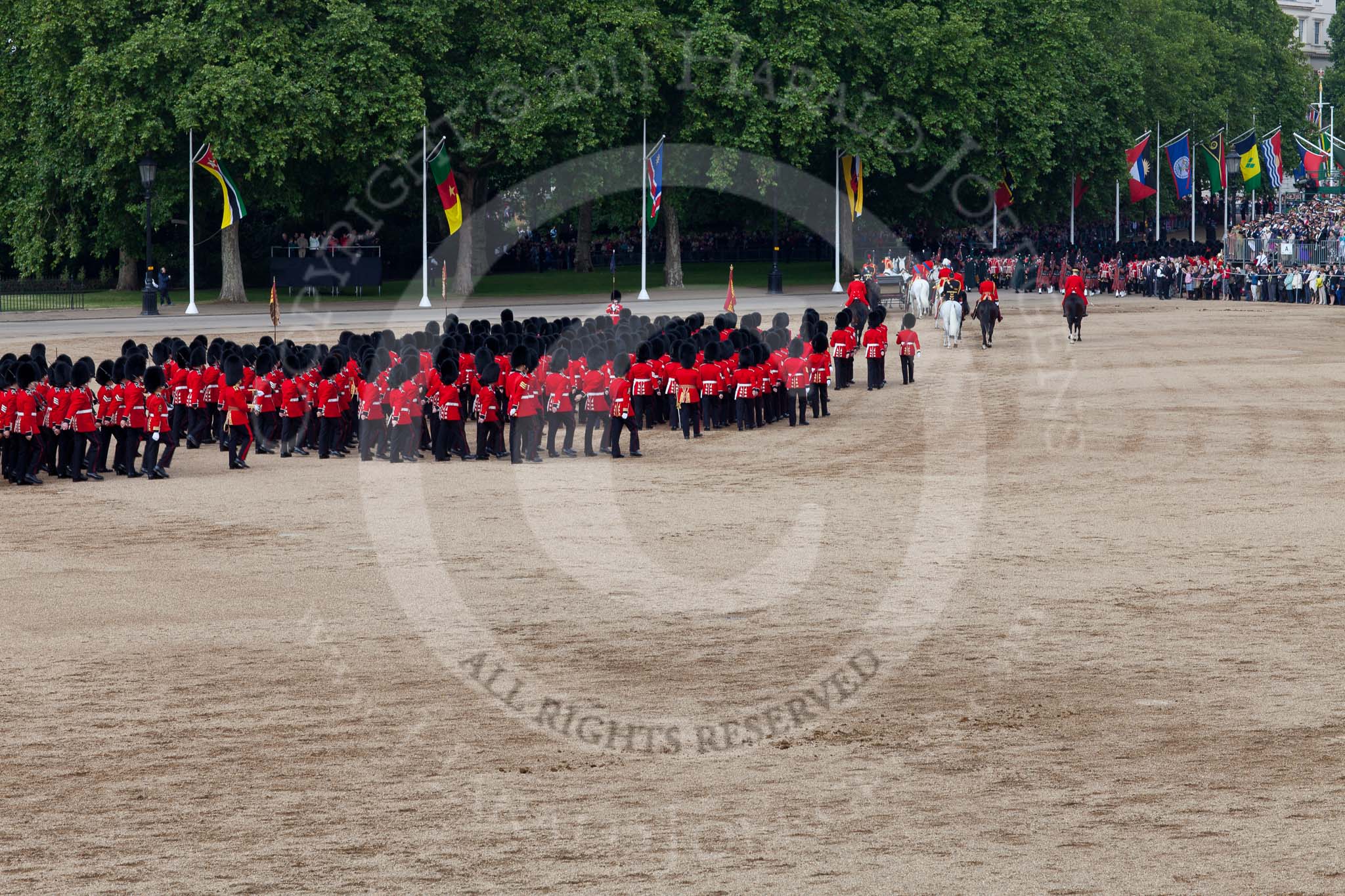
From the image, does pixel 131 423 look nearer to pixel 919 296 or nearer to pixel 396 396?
pixel 396 396

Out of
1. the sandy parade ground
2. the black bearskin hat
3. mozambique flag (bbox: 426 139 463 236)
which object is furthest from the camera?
mozambique flag (bbox: 426 139 463 236)

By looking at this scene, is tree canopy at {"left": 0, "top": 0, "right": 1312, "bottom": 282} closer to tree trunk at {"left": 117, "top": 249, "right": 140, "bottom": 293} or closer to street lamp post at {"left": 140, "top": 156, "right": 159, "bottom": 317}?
tree trunk at {"left": 117, "top": 249, "right": 140, "bottom": 293}

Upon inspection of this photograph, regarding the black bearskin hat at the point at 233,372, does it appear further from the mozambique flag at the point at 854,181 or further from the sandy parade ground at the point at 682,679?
the mozambique flag at the point at 854,181

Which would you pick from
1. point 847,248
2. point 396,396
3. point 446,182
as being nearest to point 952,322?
point 396,396

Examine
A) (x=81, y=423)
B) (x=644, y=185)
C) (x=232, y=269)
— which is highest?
(x=644, y=185)

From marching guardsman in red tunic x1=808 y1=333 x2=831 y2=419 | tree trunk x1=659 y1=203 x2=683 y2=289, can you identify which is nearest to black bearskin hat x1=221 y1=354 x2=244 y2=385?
marching guardsman in red tunic x1=808 y1=333 x2=831 y2=419

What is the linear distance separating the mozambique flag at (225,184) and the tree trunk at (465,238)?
8228 mm

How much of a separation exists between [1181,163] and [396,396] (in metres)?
45.3

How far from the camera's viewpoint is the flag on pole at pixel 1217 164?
2397 inches

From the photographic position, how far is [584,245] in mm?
63906

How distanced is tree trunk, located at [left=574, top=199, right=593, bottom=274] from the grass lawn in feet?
1.54

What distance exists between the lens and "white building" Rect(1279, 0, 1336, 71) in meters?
142

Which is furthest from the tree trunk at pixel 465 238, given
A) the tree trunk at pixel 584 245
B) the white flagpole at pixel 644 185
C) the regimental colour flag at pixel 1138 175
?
the regimental colour flag at pixel 1138 175

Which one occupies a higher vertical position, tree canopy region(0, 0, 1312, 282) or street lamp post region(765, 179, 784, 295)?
tree canopy region(0, 0, 1312, 282)
